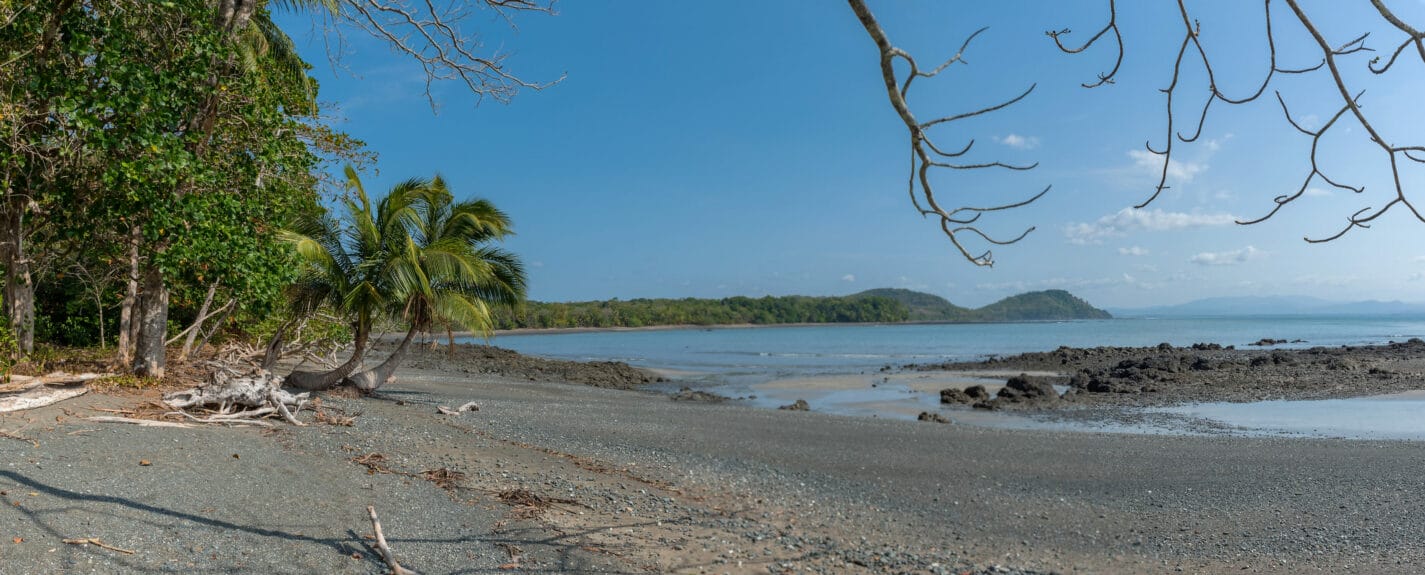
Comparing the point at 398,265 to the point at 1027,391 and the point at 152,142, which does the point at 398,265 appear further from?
the point at 1027,391

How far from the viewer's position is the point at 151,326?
34.5 feet

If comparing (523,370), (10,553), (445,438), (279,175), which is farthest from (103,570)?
(523,370)

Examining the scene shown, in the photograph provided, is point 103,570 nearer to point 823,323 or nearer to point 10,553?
point 10,553

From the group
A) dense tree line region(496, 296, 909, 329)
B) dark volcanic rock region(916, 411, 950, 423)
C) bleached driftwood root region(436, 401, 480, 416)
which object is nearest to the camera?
bleached driftwood root region(436, 401, 480, 416)

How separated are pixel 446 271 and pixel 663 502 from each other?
663cm

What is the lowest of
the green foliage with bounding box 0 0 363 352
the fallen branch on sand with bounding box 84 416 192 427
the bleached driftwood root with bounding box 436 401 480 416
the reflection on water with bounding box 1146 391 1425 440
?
the reflection on water with bounding box 1146 391 1425 440

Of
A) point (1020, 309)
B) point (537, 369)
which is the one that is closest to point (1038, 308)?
point (1020, 309)

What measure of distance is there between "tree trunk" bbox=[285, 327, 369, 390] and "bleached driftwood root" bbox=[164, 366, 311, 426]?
330cm

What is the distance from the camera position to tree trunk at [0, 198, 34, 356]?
9.11 meters

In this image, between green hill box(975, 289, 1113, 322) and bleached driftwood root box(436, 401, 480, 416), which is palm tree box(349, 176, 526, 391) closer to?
bleached driftwood root box(436, 401, 480, 416)

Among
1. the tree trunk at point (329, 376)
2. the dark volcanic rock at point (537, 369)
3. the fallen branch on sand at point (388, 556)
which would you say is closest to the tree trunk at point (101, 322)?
the tree trunk at point (329, 376)

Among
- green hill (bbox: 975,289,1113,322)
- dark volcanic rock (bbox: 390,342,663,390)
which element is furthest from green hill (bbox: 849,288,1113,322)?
dark volcanic rock (bbox: 390,342,663,390)

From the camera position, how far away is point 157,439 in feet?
23.2

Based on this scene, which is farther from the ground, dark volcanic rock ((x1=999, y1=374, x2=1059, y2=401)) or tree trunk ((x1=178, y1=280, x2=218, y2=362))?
tree trunk ((x1=178, y1=280, x2=218, y2=362))
